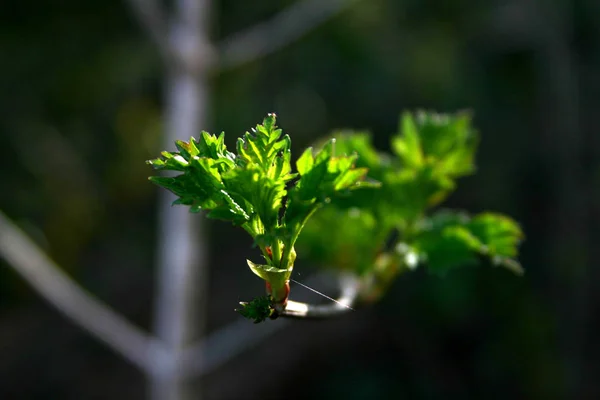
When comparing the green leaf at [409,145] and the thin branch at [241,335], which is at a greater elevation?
the green leaf at [409,145]

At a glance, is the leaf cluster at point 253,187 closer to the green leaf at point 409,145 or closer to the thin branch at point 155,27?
the green leaf at point 409,145

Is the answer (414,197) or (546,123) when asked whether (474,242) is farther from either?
(546,123)

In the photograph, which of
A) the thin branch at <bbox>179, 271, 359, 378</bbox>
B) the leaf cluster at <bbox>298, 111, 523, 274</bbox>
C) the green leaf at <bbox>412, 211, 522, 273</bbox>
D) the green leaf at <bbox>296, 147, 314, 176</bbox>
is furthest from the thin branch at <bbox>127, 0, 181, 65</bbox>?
the green leaf at <bbox>296, 147, 314, 176</bbox>

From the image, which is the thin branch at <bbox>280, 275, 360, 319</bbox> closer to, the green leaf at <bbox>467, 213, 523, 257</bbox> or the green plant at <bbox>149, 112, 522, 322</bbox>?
the green plant at <bbox>149, 112, 522, 322</bbox>

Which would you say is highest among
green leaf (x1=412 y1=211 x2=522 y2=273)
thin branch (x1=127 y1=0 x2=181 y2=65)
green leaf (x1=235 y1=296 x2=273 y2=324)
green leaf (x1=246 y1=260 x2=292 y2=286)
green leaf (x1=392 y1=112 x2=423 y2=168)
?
thin branch (x1=127 y1=0 x2=181 y2=65)

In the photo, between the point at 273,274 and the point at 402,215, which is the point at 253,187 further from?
the point at 402,215

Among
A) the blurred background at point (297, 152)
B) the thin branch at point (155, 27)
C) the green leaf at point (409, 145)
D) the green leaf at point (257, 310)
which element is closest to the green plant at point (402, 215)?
the green leaf at point (409, 145)

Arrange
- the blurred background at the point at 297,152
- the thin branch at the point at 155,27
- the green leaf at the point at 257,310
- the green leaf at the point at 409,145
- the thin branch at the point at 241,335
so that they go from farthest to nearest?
the blurred background at the point at 297,152
the thin branch at the point at 155,27
the green leaf at the point at 409,145
the thin branch at the point at 241,335
the green leaf at the point at 257,310

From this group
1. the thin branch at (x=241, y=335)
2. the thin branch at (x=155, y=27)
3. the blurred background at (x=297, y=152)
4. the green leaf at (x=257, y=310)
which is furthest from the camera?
the blurred background at (x=297, y=152)
